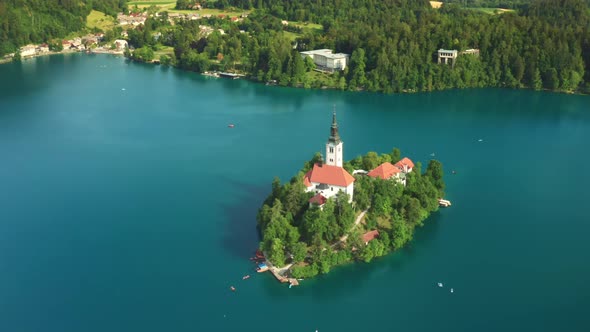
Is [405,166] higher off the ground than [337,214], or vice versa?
[405,166]

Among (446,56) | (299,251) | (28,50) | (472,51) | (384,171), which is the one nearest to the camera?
(299,251)

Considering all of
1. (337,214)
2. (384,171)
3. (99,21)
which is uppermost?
(99,21)

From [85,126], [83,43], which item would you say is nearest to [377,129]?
[85,126]

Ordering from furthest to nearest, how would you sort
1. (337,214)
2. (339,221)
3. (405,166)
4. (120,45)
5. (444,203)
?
(120,45)
(444,203)
(405,166)
(337,214)
(339,221)

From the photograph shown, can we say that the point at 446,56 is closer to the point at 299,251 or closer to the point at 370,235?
the point at 370,235

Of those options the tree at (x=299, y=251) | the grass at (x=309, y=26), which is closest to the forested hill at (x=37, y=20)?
the grass at (x=309, y=26)

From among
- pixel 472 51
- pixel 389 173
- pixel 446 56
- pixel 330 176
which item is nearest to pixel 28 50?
pixel 446 56

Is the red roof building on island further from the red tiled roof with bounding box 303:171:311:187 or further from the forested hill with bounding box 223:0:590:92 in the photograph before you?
the forested hill with bounding box 223:0:590:92

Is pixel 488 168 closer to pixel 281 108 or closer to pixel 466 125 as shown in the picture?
pixel 466 125
